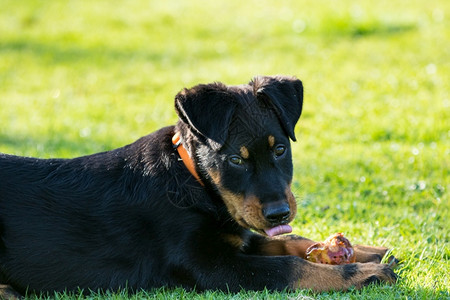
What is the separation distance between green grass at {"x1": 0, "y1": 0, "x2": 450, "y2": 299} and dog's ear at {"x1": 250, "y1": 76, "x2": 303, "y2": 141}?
49.3 inches

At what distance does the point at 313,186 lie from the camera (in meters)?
7.41

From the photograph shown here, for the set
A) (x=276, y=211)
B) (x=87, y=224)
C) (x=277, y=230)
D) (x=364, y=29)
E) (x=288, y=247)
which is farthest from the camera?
(x=364, y=29)

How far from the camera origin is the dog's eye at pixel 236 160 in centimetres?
466

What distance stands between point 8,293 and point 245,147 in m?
1.89

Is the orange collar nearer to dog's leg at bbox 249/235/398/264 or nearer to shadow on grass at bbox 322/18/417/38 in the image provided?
dog's leg at bbox 249/235/398/264

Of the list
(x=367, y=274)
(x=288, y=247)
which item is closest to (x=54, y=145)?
(x=288, y=247)

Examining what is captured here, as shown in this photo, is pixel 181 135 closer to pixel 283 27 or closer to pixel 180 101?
pixel 180 101

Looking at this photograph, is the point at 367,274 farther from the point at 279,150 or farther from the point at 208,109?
the point at 208,109

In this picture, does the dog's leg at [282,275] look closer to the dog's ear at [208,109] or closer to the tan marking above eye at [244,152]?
the tan marking above eye at [244,152]

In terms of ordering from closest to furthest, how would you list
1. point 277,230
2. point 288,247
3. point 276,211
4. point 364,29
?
point 276,211, point 277,230, point 288,247, point 364,29

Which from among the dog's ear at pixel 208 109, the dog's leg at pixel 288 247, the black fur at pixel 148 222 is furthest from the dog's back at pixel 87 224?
the dog's leg at pixel 288 247

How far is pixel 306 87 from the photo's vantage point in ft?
38.3

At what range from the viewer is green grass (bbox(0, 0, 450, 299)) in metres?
6.32

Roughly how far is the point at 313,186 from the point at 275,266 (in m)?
2.90
